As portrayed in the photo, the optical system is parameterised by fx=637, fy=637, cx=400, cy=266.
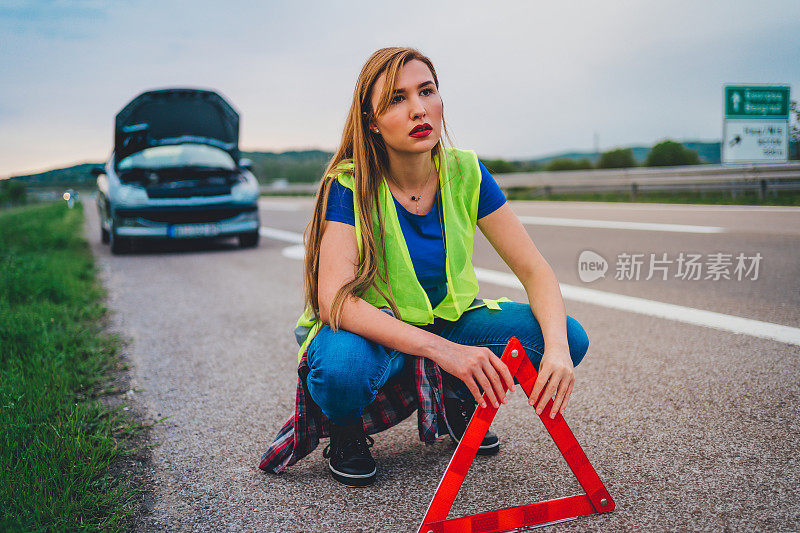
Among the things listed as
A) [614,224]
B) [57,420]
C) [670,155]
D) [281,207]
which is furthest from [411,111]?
[281,207]

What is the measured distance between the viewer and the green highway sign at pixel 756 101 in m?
14.0

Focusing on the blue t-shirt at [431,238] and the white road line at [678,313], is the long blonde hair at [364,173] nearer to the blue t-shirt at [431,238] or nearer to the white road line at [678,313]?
the blue t-shirt at [431,238]

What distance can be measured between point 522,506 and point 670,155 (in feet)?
58.8

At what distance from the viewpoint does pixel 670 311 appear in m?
4.31

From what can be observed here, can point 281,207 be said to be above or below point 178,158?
below

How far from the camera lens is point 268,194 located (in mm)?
42125

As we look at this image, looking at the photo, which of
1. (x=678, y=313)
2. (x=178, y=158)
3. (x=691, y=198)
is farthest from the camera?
(x=691, y=198)

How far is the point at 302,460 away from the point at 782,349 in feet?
8.24

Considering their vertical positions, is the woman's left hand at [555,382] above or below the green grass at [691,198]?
above

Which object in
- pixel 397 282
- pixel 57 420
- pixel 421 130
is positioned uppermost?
pixel 421 130

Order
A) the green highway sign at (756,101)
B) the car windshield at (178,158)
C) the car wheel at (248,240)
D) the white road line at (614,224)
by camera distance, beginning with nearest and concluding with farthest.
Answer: the white road line at (614,224) < the car windshield at (178,158) < the car wheel at (248,240) < the green highway sign at (756,101)

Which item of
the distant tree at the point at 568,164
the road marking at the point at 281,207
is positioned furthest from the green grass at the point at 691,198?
the road marking at the point at 281,207

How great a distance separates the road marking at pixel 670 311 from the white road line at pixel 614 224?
3536 millimetres

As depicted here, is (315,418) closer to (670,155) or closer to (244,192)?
(244,192)
